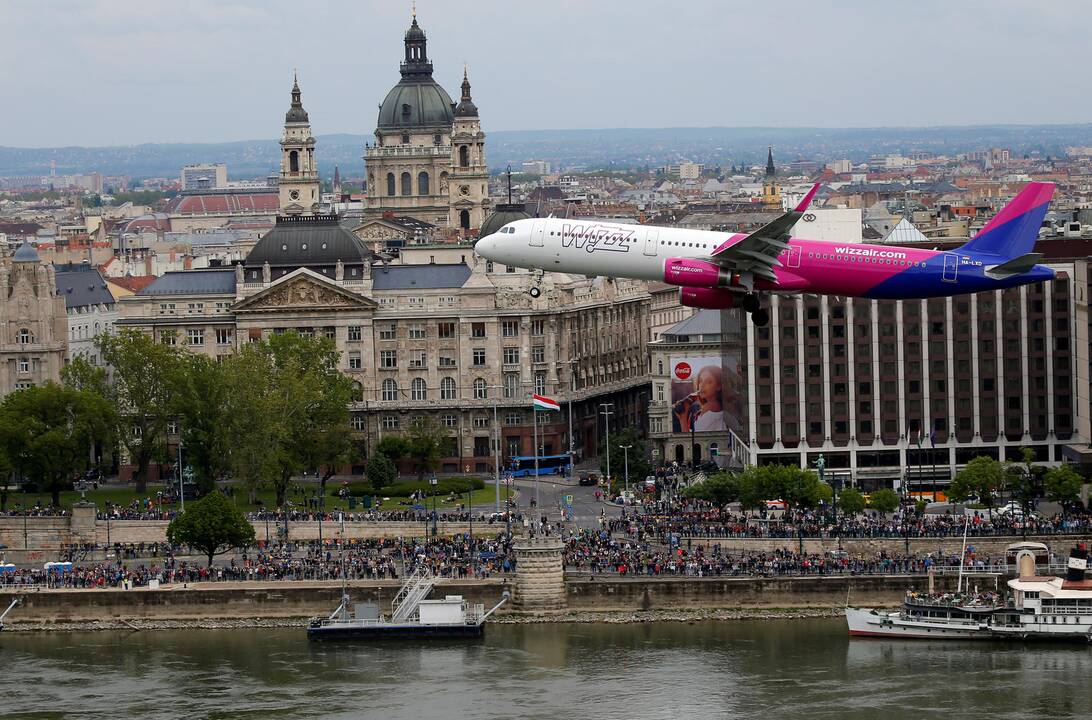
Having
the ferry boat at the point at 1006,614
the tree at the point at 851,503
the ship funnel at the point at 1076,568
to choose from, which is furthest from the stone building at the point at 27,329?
the ship funnel at the point at 1076,568

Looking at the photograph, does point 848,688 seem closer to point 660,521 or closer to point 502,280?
point 660,521

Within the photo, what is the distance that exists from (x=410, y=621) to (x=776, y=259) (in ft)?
125

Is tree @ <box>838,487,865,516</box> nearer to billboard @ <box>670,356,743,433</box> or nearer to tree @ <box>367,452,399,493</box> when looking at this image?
tree @ <box>367,452,399,493</box>

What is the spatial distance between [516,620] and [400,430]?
5064 cm

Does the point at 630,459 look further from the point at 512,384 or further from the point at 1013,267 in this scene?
the point at 1013,267

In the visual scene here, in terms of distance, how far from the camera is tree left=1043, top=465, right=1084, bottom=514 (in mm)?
149500

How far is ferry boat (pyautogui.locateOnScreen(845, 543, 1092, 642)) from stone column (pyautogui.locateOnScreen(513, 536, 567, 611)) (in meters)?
13.8

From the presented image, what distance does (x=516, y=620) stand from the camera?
452ft

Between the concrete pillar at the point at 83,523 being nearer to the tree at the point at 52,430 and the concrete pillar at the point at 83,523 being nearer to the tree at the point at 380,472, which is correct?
the tree at the point at 52,430

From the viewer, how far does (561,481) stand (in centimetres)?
17688

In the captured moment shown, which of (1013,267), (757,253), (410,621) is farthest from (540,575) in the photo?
(1013,267)

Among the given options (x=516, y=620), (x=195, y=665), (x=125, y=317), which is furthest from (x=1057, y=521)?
(x=125, y=317)

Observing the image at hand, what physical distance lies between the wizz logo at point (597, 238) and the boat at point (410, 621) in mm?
32174

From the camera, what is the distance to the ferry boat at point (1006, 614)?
130 meters
